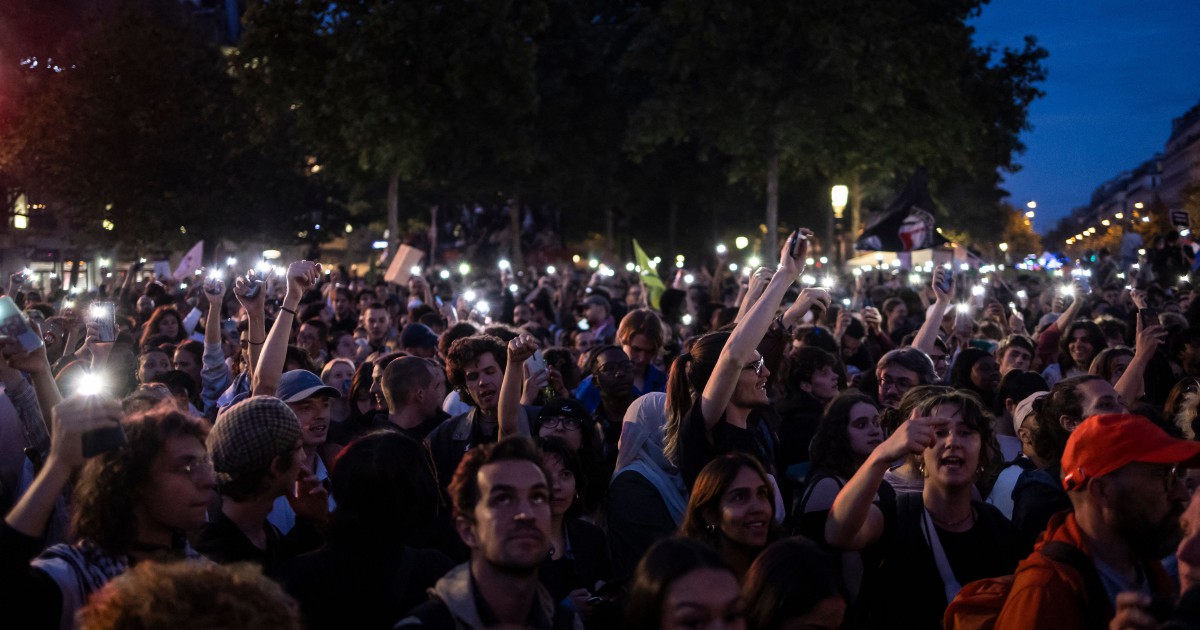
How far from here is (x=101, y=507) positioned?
335 centimetres

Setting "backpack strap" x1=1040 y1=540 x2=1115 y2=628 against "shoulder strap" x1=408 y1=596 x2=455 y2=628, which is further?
"backpack strap" x1=1040 y1=540 x2=1115 y2=628

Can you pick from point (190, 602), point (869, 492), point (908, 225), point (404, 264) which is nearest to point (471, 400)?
point (869, 492)

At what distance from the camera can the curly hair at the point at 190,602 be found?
221cm

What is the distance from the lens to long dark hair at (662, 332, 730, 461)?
15.8ft

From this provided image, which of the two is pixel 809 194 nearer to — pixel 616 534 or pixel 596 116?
pixel 596 116

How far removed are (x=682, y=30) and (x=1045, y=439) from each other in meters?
26.1

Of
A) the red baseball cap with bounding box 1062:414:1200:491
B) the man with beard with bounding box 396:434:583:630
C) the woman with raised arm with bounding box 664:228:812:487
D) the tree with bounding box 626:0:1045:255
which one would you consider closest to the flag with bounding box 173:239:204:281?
the tree with bounding box 626:0:1045:255

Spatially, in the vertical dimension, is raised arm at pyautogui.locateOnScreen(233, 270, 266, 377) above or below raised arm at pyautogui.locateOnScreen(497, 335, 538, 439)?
above

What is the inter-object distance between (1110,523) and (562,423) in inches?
105

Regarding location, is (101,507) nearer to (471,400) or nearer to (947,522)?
(947,522)

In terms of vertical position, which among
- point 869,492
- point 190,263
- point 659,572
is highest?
point 190,263

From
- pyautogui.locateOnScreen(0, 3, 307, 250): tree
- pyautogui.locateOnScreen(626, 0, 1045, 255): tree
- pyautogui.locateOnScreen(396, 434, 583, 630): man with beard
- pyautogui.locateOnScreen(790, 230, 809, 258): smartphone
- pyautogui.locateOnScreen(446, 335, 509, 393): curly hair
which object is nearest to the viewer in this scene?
pyautogui.locateOnScreen(396, 434, 583, 630): man with beard

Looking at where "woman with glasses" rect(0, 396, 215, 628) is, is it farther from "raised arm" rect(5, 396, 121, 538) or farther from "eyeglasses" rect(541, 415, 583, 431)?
"eyeglasses" rect(541, 415, 583, 431)

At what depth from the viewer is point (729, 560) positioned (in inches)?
155
